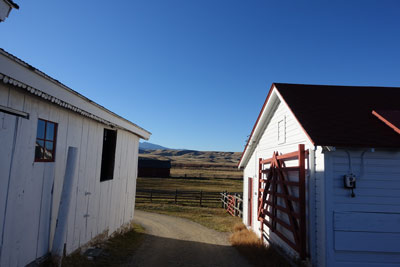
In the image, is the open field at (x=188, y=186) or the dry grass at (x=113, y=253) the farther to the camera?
the open field at (x=188, y=186)

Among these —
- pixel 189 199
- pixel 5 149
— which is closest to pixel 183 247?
pixel 5 149

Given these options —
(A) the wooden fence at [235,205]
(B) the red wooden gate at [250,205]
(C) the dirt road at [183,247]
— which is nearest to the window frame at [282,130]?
(C) the dirt road at [183,247]

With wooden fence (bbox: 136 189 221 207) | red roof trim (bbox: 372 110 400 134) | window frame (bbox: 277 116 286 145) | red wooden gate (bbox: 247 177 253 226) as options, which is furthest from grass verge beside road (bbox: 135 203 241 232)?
red roof trim (bbox: 372 110 400 134)

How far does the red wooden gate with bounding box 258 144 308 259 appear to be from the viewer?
7.06m

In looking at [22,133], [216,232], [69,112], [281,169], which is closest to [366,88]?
[281,169]

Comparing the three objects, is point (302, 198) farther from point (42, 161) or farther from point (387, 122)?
point (42, 161)

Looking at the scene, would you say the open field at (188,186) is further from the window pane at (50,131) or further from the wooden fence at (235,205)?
the window pane at (50,131)

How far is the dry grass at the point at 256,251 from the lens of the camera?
7.72 meters

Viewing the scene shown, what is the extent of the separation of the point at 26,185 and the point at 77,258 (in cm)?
→ 281

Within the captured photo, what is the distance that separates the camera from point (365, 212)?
6230 mm

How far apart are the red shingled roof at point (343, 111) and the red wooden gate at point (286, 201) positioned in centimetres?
90

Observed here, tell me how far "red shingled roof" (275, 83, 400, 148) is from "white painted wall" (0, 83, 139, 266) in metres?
5.51

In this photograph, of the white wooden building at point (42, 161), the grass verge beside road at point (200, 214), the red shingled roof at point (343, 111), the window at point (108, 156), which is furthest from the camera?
the grass verge beside road at point (200, 214)

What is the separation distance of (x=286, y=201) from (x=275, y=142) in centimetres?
261
